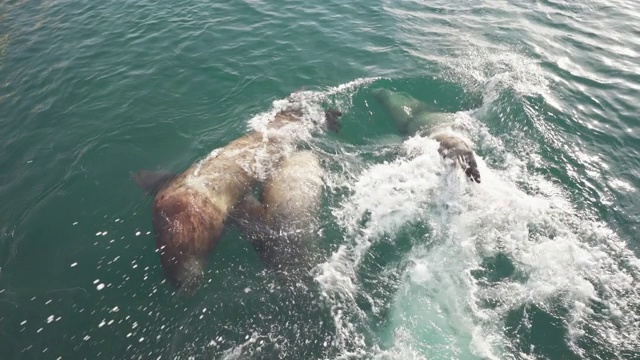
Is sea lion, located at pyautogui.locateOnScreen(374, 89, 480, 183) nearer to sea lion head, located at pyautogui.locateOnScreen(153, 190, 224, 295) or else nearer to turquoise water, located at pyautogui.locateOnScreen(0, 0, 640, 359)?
turquoise water, located at pyautogui.locateOnScreen(0, 0, 640, 359)

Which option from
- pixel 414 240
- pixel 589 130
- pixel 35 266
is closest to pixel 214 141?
pixel 35 266

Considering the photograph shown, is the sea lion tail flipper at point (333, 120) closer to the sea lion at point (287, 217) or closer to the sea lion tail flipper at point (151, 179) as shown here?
the sea lion at point (287, 217)

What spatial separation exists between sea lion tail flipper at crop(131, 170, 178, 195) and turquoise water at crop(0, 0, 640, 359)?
242 millimetres

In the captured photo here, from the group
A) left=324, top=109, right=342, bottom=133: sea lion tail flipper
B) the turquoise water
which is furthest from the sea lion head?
left=324, top=109, right=342, bottom=133: sea lion tail flipper

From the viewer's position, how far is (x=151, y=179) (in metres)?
9.24

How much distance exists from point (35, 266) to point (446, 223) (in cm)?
836

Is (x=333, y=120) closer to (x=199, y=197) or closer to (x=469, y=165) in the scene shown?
(x=469, y=165)

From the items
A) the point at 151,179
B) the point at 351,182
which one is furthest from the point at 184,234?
the point at 351,182

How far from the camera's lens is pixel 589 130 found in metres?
10.1

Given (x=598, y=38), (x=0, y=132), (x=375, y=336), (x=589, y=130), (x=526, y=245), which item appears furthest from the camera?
(x=598, y=38)

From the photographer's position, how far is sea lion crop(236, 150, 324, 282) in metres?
7.36

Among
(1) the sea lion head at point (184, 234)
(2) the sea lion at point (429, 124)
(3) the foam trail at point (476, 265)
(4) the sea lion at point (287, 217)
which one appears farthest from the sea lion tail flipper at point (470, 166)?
(1) the sea lion head at point (184, 234)

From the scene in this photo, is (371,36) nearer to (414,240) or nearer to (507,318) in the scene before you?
(414,240)

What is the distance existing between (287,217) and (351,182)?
1.89 m
